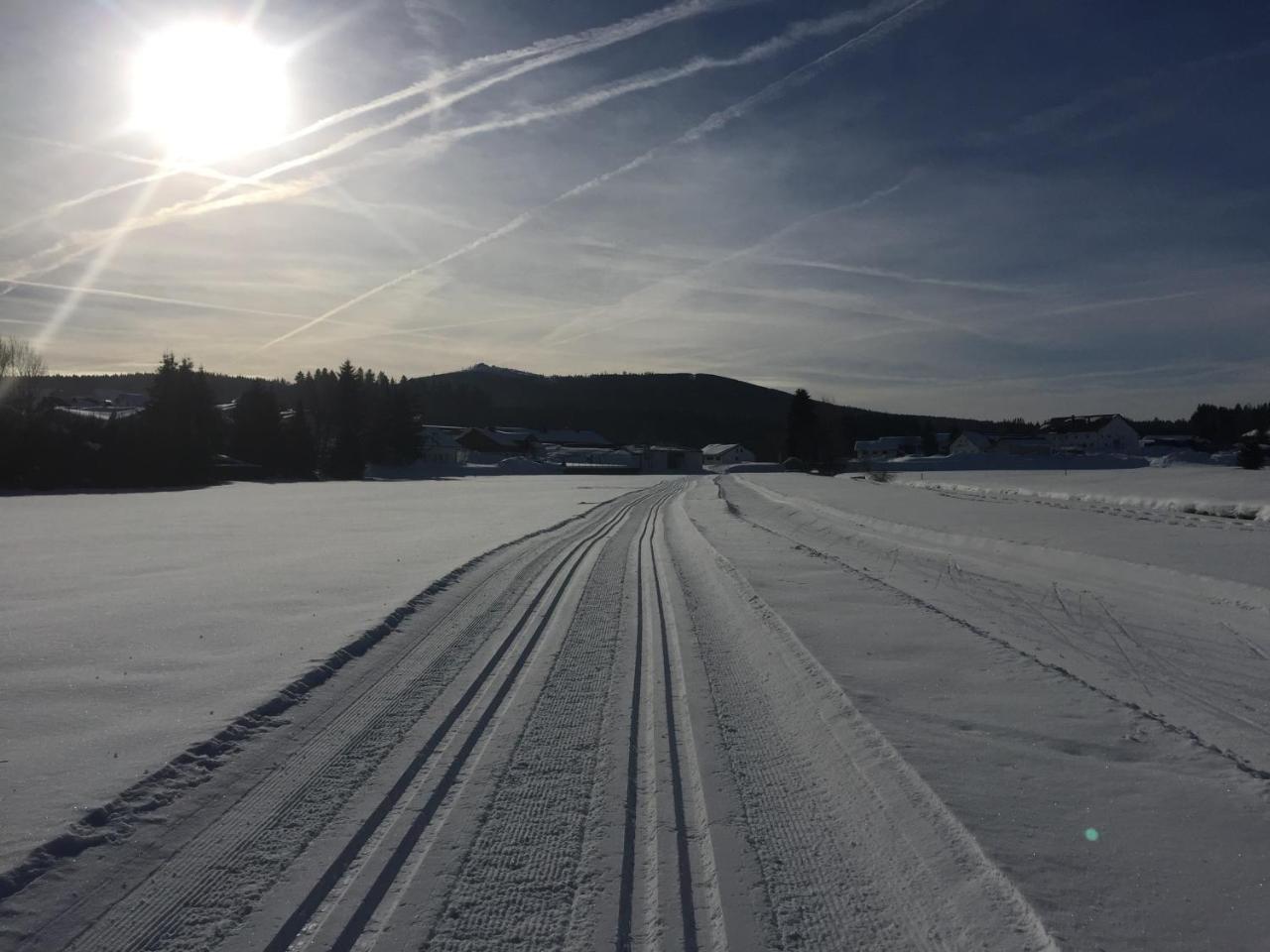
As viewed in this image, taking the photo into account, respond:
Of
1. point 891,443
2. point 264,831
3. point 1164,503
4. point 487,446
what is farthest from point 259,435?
point 891,443

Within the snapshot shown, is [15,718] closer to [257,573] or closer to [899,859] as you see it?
[899,859]

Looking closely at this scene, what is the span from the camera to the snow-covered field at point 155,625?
17.3 ft

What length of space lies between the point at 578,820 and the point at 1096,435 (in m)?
110

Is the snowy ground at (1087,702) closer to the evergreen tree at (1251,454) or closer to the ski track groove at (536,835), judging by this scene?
the ski track groove at (536,835)

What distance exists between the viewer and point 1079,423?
4016 inches

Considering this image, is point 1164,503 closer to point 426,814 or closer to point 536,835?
point 536,835

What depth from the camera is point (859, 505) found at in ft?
100.0

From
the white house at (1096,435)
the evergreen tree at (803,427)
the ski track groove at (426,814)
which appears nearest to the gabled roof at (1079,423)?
the white house at (1096,435)

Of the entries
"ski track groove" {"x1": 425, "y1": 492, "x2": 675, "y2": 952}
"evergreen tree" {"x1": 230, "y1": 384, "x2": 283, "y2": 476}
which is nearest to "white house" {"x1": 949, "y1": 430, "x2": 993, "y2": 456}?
"evergreen tree" {"x1": 230, "y1": 384, "x2": 283, "y2": 476}

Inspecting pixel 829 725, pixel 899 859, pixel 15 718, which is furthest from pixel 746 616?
pixel 15 718

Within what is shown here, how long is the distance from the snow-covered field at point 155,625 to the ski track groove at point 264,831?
825 millimetres

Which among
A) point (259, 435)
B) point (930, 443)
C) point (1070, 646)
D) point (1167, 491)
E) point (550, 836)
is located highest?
point (259, 435)

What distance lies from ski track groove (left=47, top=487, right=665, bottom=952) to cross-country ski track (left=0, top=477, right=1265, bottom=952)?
16 mm

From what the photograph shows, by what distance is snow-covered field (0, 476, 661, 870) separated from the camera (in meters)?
5.26
